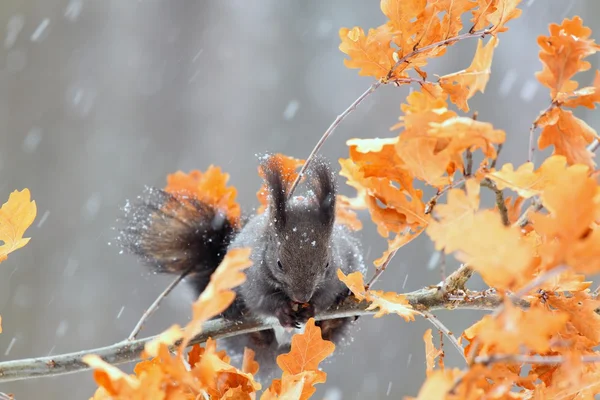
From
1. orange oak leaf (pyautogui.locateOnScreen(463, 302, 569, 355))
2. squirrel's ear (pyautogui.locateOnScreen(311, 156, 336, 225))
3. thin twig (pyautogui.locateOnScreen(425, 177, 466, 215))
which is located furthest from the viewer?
squirrel's ear (pyautogui.locateOnScreen(311, 156, 336, 225))

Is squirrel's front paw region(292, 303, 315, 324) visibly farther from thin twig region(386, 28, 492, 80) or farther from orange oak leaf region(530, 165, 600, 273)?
orange oak leaf region(530, 165, 600, 273)

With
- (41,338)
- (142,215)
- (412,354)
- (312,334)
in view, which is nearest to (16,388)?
(41,338)

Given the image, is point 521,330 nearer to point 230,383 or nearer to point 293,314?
point 230,383

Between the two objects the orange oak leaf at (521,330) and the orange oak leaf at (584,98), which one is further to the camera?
the orange oak leaf at (584,98)

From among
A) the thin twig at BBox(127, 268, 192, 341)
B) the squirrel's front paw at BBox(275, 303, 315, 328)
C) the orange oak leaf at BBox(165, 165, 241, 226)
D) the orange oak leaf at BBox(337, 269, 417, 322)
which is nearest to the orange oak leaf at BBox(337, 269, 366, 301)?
the orange oak leaf at BBox(337, 269, 417, 322)

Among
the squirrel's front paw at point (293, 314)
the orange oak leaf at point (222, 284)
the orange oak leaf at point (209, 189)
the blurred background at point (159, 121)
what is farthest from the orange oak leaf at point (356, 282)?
the blurred background at point (159, 121)

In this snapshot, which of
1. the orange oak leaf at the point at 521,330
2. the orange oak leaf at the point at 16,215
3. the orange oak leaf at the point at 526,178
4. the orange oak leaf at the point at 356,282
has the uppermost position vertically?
the orange oak leaf at the point at 16,215

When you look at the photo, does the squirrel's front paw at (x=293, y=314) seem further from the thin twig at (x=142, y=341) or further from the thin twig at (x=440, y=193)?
the thin twig at (x=440, y=193)
